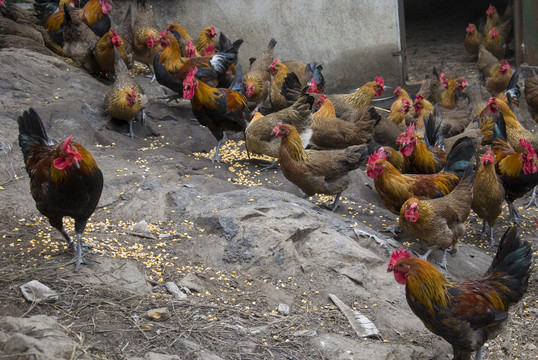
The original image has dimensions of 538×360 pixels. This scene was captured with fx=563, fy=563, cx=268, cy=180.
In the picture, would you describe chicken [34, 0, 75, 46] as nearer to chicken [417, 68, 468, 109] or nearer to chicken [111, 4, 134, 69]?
chicken [111, 4, 134, 69]

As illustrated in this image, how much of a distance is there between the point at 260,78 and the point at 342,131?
2.55m

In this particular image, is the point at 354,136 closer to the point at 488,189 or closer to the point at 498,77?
the point at 488,189

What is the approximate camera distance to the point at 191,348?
384 centimetres

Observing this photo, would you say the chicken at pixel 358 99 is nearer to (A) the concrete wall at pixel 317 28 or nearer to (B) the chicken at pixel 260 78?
(B) the chicken at pixel 260 78

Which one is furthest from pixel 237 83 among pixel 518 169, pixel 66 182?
pixel 66 182

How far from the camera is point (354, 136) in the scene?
328 inches

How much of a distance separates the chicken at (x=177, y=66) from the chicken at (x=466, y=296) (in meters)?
5.89

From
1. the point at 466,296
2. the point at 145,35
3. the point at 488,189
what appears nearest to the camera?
the point at 466,296

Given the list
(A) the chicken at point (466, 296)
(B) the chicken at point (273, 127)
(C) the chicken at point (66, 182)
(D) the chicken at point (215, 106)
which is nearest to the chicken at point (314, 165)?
(B) the chicken at point (273, 127)

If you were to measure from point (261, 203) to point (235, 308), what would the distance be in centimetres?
160

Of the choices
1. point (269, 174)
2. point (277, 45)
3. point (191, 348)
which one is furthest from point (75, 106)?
point (191, 348)

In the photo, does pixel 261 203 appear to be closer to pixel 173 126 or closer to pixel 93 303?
pixel 93 303

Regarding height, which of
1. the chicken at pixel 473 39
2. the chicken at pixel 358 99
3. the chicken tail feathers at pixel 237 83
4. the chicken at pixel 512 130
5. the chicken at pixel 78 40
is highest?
the chicken at pixel 78 40

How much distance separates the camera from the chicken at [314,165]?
22.5 feet
